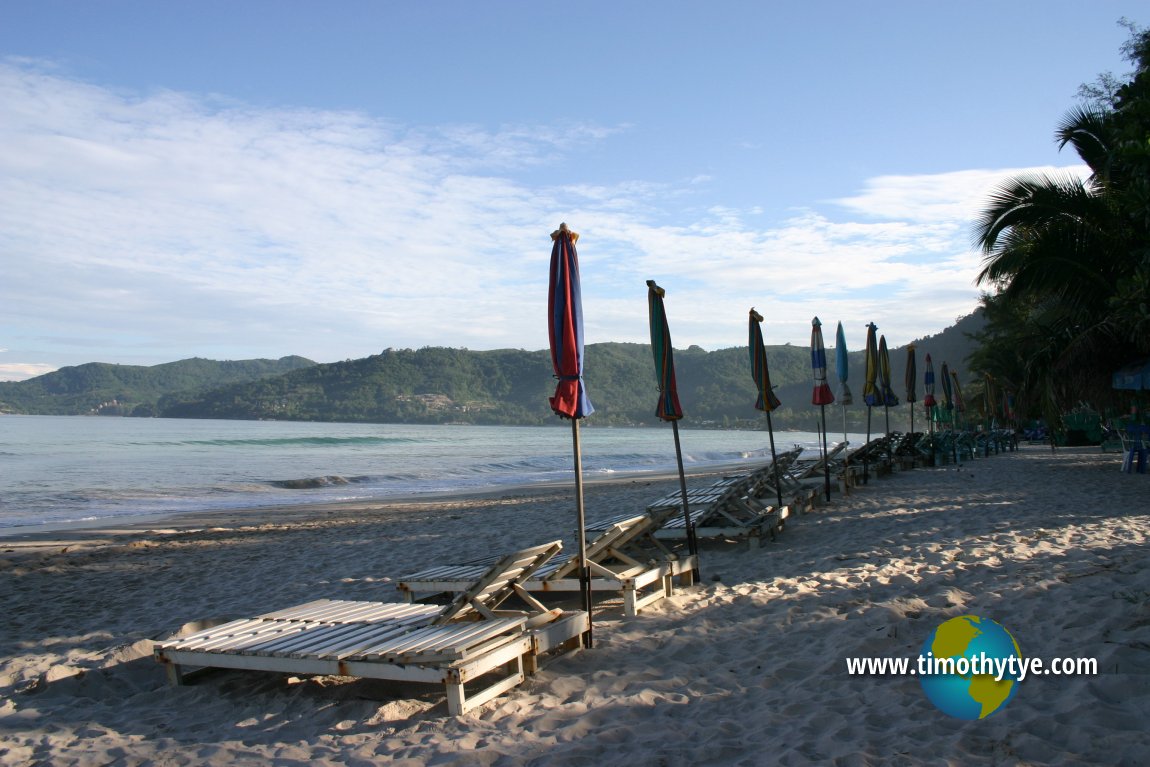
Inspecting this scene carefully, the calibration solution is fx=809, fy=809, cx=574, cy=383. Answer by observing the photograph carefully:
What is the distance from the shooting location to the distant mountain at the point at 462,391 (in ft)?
324

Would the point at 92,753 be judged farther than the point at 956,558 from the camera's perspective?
No

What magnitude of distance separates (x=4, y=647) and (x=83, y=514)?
11.7 m

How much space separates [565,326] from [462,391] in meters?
109

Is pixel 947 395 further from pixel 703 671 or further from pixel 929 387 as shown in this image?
pixel 703 671

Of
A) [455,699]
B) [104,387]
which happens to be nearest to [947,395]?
[455,699]

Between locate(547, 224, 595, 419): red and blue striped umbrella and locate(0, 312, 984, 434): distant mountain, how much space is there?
8270cm

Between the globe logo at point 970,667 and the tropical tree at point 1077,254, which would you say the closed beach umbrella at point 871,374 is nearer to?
the tropical tree at point 1077,254

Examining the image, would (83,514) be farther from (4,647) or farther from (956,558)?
(956,558)

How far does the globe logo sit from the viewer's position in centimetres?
340

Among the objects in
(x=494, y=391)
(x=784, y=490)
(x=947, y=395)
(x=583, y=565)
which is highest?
(x=494, y=391)

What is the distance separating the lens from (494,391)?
11306 cm

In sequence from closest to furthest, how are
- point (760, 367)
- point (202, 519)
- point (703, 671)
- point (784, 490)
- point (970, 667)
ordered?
point (970, 667), point (703, 671), point (760, 367), point (784, 490), point (202, 519)

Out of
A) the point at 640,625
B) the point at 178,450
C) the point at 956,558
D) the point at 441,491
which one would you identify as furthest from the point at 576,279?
the point at 178,450

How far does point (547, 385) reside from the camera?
115 m
